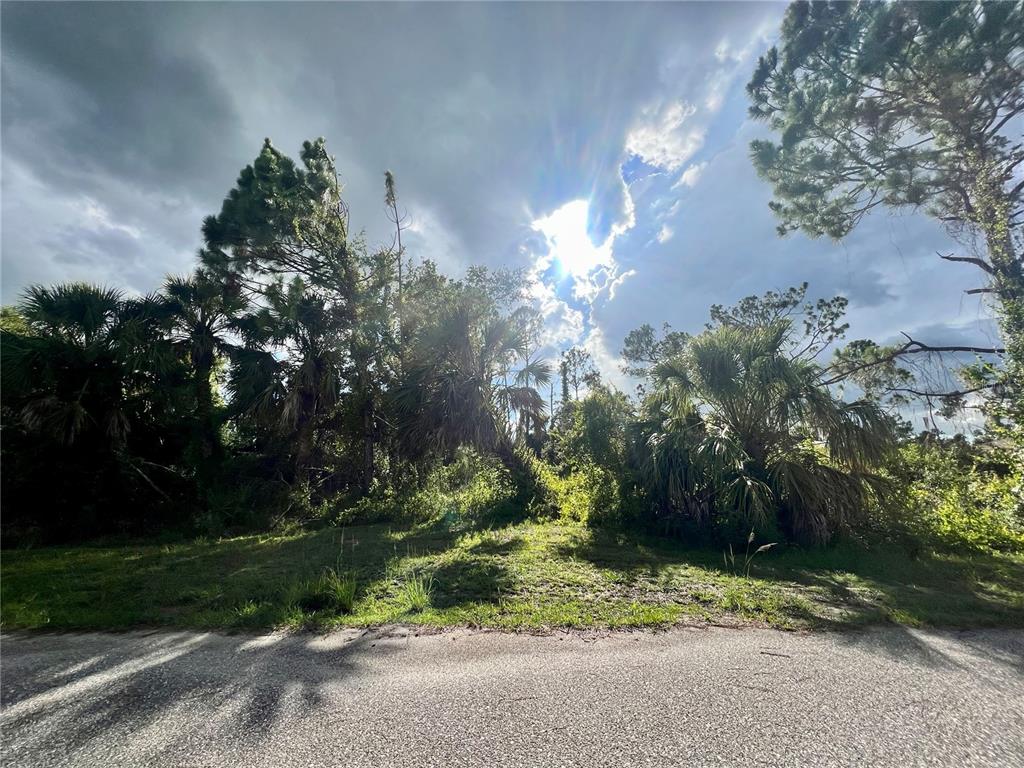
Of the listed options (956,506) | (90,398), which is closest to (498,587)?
(956,506)

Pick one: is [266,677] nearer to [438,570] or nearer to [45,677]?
[45,677]

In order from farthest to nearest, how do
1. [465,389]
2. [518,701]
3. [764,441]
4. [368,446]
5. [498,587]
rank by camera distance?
[368,446] → [465,389] → [764,441] → [498,587] → [518,701]

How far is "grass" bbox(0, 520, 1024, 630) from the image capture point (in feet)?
12.9

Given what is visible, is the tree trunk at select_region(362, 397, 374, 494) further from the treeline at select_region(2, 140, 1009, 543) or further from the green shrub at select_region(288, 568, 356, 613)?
the green shrub at select_region(288, 568, 356, 613)

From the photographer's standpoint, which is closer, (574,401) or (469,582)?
(469,582)

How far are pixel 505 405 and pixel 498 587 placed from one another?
722 cm

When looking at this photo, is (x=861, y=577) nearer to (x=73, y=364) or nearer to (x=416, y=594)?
(x=416, y=594)

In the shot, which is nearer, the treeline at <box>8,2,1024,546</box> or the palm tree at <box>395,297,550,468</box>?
the treeline at <box>8,2,1024,546</box>

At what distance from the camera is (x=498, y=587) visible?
486 cm

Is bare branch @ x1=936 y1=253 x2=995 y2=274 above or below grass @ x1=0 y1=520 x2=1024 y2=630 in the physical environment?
above

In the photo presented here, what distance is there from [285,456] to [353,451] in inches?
73.7

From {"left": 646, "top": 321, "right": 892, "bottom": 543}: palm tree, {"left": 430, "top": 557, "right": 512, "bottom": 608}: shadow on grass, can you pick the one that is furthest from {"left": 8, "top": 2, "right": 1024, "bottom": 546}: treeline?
{"left": 430, "top": 557, "right": 512, "bottom": 608}: shadow on grass

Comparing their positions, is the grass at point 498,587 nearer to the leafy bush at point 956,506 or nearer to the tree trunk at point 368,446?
the leafy bush at point 956,506

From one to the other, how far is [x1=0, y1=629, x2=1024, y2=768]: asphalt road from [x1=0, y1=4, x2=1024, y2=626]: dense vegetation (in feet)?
4.03
